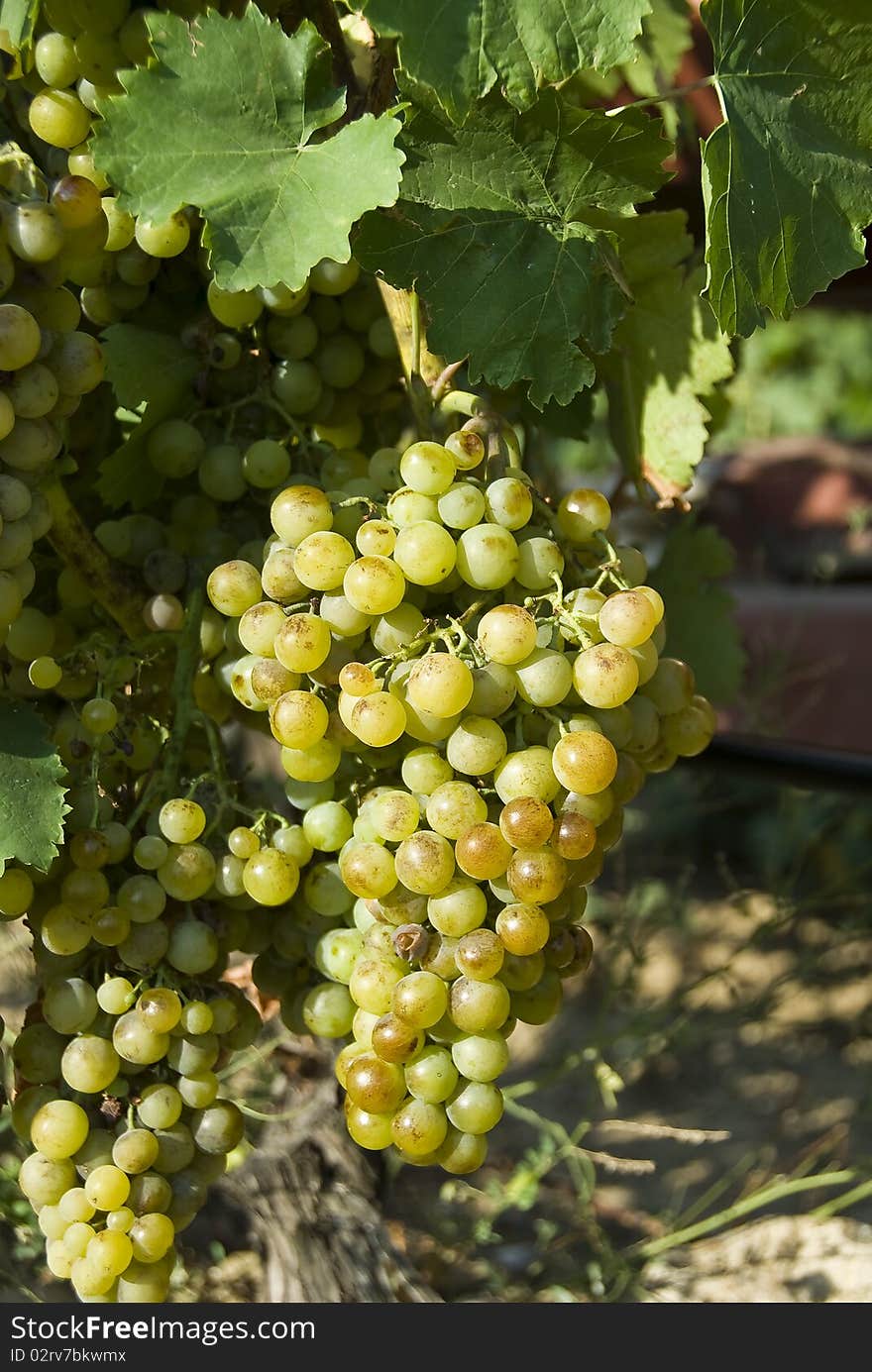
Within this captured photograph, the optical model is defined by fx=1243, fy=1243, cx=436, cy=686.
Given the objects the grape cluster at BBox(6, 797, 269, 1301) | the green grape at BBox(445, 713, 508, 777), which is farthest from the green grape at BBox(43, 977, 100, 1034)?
the green grape at BBox(445, 713, 508, 777)

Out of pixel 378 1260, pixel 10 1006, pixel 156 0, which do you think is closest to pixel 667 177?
pixel 156 0

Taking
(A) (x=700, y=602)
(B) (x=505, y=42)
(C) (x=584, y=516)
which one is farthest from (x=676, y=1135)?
(B) (x=505, y=42)

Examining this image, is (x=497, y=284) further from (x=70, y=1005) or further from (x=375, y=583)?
(x=70, y=1005)

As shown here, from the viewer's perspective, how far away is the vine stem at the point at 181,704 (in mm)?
639

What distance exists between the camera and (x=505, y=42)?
51 centimetres

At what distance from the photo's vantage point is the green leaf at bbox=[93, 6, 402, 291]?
1.74ft

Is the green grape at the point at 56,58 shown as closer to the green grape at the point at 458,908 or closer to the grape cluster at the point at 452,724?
the grape cluster at the point at 452,724

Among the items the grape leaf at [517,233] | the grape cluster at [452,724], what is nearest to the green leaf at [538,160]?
the grape leaf at [517,233]

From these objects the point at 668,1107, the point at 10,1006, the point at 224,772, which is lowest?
the point at 668,1107

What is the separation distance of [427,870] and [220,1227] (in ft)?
2.30

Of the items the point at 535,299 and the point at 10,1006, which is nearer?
the point at 535,299

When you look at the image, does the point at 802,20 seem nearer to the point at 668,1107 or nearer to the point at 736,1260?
the point at 736,1260

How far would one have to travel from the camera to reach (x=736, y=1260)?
116 cm

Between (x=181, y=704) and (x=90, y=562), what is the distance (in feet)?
0.29
